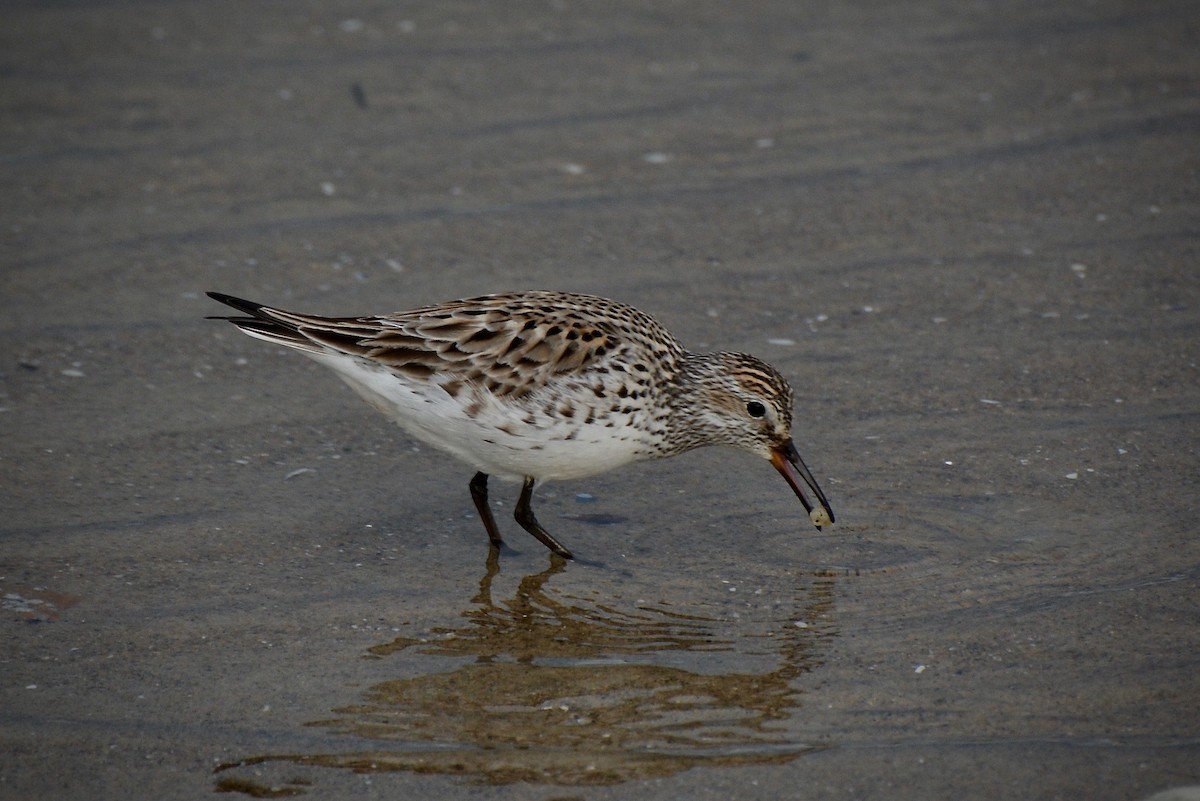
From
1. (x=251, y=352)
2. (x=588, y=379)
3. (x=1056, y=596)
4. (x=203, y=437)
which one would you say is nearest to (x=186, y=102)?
(x=251, y=352)

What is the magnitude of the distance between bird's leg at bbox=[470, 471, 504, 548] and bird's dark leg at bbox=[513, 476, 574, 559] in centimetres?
11

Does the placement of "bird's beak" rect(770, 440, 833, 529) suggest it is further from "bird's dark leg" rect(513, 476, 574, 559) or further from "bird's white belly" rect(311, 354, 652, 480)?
"bird's dark leg" rect(513, 476, 574, 559)

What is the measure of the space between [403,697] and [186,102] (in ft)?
18.9

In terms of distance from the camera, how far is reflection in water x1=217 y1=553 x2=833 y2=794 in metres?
4.30

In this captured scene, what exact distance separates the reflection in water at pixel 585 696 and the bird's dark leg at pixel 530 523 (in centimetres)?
27

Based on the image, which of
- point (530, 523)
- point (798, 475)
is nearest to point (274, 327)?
point (530, 523)

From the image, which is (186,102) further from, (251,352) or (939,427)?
(939,427)

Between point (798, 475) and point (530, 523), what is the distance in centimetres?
109

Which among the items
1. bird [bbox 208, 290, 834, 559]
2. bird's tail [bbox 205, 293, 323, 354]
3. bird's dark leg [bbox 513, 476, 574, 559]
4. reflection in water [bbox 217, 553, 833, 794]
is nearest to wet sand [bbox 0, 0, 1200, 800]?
reflection in water [bbox 217, 553, 833, 794]

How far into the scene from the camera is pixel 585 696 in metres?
4.64

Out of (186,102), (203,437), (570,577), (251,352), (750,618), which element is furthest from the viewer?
(186,102)

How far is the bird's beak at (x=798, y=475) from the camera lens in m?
5.49

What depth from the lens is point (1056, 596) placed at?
5117mm

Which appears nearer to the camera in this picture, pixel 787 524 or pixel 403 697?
pixel 403 697
